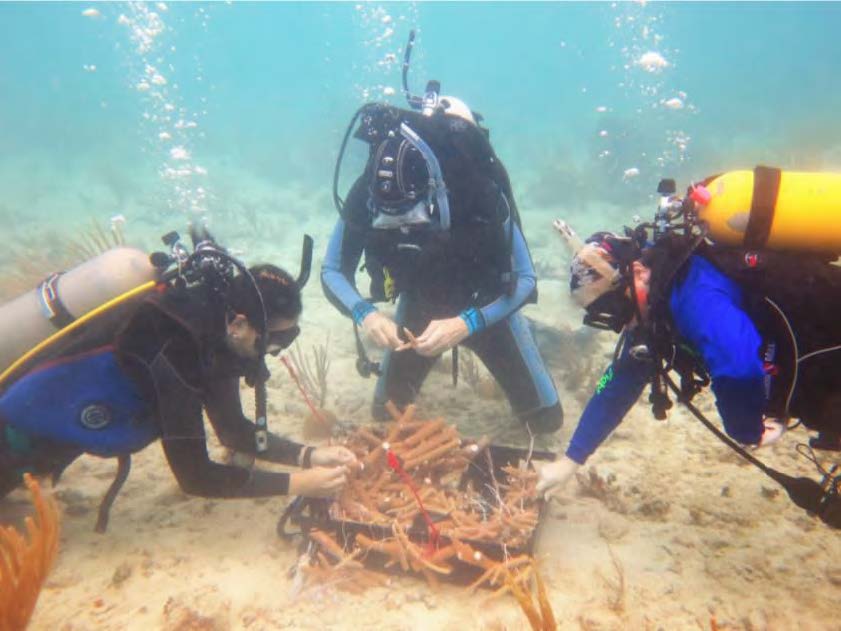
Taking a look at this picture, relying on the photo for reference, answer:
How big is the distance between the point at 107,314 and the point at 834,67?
253 ft

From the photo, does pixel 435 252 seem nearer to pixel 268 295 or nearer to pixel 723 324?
pixel 268 295

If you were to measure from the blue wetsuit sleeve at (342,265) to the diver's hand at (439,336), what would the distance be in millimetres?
1133

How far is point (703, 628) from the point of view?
2.80 m

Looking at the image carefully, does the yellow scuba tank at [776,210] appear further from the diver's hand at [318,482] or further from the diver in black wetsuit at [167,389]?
the diver's hand at [318,482]

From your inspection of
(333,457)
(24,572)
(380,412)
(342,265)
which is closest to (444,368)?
(380,412)

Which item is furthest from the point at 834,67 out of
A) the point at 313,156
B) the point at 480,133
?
the point at 480,133

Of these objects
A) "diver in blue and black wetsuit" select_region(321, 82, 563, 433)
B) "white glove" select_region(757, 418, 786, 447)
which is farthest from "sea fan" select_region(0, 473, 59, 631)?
"white glove" select_region(757, 418, 786, 447)

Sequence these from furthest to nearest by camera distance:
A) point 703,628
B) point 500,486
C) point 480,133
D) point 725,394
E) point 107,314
Answer: 1. point 480,133
2. point 500,486
3. point 107,314
4. point 703,628
5. point 725,394

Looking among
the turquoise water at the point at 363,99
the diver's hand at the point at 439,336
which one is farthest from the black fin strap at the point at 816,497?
the turquoise water at the point at 363,99

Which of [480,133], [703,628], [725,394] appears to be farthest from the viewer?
[480,133]

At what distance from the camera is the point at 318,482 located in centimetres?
335

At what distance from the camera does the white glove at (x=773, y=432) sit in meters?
2.86

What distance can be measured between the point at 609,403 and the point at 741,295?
46.5 inches

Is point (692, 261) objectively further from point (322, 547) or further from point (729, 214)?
point (322, 547)
